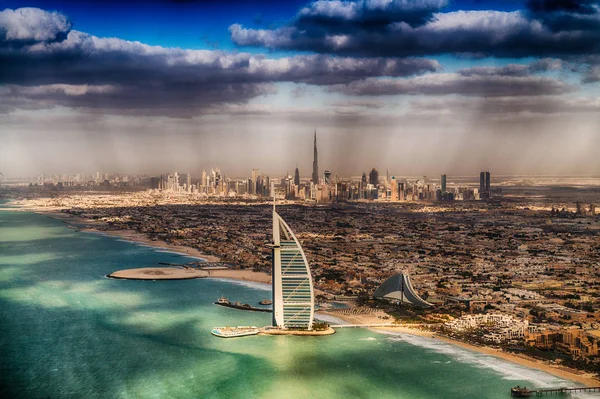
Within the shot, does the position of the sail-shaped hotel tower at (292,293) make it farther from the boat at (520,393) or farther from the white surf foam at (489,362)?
the boat at (520,393)

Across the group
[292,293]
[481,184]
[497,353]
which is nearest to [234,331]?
[292,293]

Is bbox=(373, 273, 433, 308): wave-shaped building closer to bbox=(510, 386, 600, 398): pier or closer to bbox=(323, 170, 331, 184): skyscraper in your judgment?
bbox=(510, 386, 600, 398): pier

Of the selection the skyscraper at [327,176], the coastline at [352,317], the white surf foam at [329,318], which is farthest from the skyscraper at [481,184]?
the white surf foam at [329,318]

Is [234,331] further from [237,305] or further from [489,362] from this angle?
[489,362]

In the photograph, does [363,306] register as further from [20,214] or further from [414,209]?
[20,214]

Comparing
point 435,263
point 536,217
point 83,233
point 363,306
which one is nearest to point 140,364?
point 363,306

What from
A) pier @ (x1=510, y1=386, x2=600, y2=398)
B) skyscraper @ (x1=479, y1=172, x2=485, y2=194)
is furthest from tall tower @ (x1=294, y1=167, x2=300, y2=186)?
pier @ (x1=510, y1=386, x2=600, y2=398)
